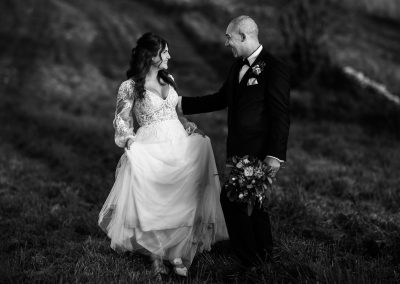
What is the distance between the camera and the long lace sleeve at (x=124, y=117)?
16.3 feet

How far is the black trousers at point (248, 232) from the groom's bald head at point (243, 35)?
1402mm

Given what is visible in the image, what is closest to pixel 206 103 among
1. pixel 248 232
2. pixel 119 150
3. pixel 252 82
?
pixel 252 82

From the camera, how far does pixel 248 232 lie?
15.1ft

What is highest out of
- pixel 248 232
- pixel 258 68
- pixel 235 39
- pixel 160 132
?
pixel 235 39

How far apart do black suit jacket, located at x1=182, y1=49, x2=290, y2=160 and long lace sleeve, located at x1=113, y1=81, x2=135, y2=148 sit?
1.07 meters

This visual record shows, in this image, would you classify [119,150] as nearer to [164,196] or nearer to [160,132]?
[160,132]

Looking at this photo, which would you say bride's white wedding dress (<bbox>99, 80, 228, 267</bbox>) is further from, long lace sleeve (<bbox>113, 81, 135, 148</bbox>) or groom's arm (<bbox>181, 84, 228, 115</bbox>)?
groom's arm (<bbox>181, 84, 228, 115</bbox>)

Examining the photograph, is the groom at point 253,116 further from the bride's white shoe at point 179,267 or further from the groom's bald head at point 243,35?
the bride's white shoe at point 179,267

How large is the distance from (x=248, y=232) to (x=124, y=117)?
1753mm

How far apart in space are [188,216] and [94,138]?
5.83 meters

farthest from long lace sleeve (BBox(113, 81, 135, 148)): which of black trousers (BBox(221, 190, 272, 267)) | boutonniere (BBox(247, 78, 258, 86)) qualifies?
boutonniere (BBox(247, 78, 258, 86))

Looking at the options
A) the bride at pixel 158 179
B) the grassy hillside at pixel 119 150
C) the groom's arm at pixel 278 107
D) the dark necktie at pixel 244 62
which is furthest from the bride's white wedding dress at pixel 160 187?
the groom's arm at pixel 278 107

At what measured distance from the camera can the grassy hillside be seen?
189 inches

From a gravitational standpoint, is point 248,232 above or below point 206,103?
below
